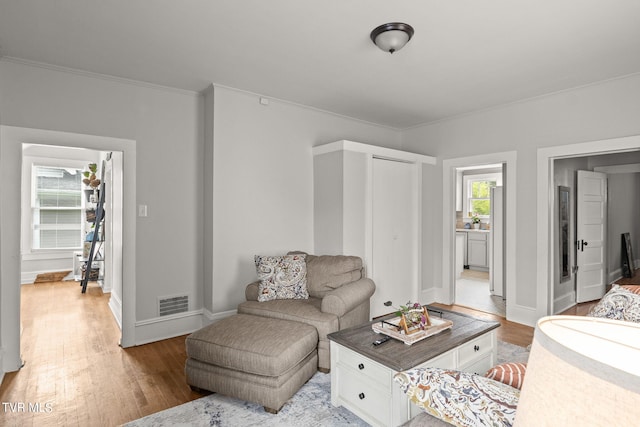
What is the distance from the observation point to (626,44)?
2.74 meters

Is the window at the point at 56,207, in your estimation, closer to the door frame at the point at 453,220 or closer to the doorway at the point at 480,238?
the door frame at the point at 453,220

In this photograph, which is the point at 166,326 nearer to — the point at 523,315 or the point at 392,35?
the point at 392,35

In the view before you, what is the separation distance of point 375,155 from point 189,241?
2446 millimetres

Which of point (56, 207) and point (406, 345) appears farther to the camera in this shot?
point (56, 207)

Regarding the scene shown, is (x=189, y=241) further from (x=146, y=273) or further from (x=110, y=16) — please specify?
(x=110, y=16)

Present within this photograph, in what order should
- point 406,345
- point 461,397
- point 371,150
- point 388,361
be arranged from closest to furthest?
point 461,397
point 388,361
point 406,345
point 371,150

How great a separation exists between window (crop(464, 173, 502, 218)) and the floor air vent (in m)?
6.94

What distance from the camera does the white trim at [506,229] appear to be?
418 centimetres

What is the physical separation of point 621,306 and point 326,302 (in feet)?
6.34

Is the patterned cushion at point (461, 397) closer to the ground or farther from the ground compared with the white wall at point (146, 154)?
closer to the ground

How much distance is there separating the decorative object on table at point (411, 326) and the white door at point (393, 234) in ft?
5.70

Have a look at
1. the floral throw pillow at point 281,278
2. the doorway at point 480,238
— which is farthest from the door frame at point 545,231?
the floral throw pillow at point 281,278

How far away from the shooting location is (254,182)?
12.8 ft

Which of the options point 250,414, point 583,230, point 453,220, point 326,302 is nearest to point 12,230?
point 250,414
